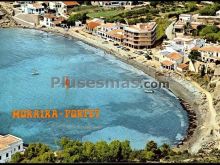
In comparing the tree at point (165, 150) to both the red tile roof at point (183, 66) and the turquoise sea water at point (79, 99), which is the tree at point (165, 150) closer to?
the turquoise sea water at point (79, 99)

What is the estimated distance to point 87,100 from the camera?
28984 millimetres

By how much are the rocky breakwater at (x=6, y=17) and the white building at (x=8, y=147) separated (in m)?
27.0

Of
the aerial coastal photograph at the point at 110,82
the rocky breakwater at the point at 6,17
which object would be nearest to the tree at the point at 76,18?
the aerial coastal photograph at the point at 110,82

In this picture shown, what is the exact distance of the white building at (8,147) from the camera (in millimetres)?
20281

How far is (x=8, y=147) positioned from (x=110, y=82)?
12.8 metres

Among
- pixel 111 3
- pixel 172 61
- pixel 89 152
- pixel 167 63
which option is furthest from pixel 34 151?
pixel 111 3

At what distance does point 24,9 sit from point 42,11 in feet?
6.00

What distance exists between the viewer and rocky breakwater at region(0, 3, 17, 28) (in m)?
46.8

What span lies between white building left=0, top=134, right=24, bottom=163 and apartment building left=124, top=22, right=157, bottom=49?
19748 millimetres

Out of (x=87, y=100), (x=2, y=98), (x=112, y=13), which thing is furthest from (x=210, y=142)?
(x=112, y=13)

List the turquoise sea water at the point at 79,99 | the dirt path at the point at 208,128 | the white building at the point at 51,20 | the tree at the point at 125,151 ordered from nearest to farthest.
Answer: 1. the tree at the point at 125,151
2. the dirt path at the point at 208,128
3. the turquoise sea water at the point at 79,99
4. the white building at the point at 51,20

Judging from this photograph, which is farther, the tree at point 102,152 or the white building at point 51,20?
the white building at point 51,20

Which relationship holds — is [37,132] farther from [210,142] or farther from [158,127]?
[210,142]

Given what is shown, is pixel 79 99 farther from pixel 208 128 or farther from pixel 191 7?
pixel 191 7
